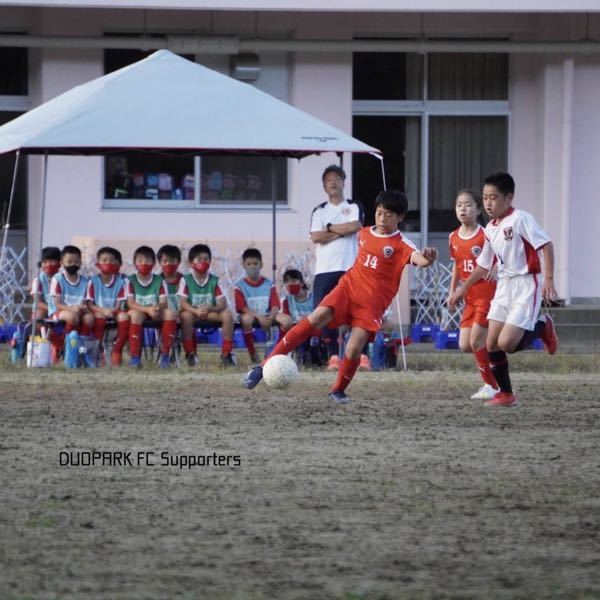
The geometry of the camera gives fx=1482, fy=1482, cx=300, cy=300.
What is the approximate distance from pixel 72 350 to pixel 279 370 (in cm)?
372

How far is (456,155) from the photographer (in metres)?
20.0

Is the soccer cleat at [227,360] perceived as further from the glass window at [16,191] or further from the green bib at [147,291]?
the glass window at [16,191]

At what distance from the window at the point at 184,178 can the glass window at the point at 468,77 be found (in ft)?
7.05

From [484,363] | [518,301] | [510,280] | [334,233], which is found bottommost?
[484,363]

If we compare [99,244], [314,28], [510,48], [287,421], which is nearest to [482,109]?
[510,48]

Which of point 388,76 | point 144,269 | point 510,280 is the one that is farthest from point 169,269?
point 388,76

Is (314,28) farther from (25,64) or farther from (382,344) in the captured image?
(382,344)

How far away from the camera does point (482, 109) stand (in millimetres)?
19875

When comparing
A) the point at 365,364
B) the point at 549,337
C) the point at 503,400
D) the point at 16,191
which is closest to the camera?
the point at 503,400

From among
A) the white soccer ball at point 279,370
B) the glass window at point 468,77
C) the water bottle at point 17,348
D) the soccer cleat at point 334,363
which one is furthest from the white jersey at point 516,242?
the glass window at point 468,77

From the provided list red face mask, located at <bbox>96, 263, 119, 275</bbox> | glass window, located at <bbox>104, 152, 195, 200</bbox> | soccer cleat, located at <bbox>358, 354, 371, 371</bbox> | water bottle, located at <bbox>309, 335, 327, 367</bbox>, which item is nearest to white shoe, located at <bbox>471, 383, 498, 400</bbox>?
soccer cleat, located at <bbox>358, 354, 371, 371</bbox>

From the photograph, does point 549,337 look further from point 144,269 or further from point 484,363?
point 144,269

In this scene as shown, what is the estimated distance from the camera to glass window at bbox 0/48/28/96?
19203mm

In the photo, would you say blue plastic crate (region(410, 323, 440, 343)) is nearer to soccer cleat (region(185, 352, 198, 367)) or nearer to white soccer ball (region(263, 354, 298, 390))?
soccer cleat (region(185, 352, 198, 367))
